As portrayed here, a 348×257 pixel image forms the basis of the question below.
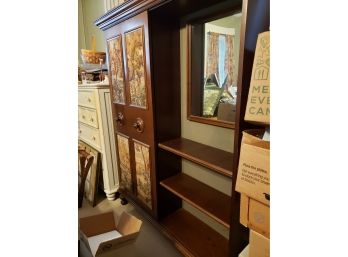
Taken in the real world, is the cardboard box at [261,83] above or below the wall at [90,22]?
below

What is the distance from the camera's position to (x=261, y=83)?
852mm

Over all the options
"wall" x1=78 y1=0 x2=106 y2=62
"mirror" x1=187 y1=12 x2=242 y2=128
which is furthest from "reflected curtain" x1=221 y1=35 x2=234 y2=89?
"wall" x1=78 y1=0 x2=106 y2=62

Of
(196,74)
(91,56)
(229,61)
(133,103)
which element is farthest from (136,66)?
(91,56)

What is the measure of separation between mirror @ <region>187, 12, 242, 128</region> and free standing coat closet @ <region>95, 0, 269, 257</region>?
0.35 ft

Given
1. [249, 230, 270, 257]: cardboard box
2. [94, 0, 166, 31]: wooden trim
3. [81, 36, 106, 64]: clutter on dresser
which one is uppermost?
[94, 0, 166, 31]: wooden trim

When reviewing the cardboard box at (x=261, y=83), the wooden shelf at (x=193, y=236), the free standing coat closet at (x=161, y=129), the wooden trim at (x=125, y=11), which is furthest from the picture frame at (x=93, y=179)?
the cardboard box at (x=261, y=83)

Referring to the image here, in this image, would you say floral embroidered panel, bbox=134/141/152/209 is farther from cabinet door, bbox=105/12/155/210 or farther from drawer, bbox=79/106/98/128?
drawer, bbox=79/106/98/128

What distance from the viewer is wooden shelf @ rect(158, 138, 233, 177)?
50.2 inches

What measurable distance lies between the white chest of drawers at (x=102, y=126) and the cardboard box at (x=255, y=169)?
1.63m

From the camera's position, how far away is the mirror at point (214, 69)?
1.35 metres

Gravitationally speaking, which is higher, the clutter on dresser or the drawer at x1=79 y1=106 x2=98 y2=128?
the clutter on dresser

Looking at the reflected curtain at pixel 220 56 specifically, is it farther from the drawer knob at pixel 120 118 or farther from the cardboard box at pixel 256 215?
the drawer knob at pixel 120 118
